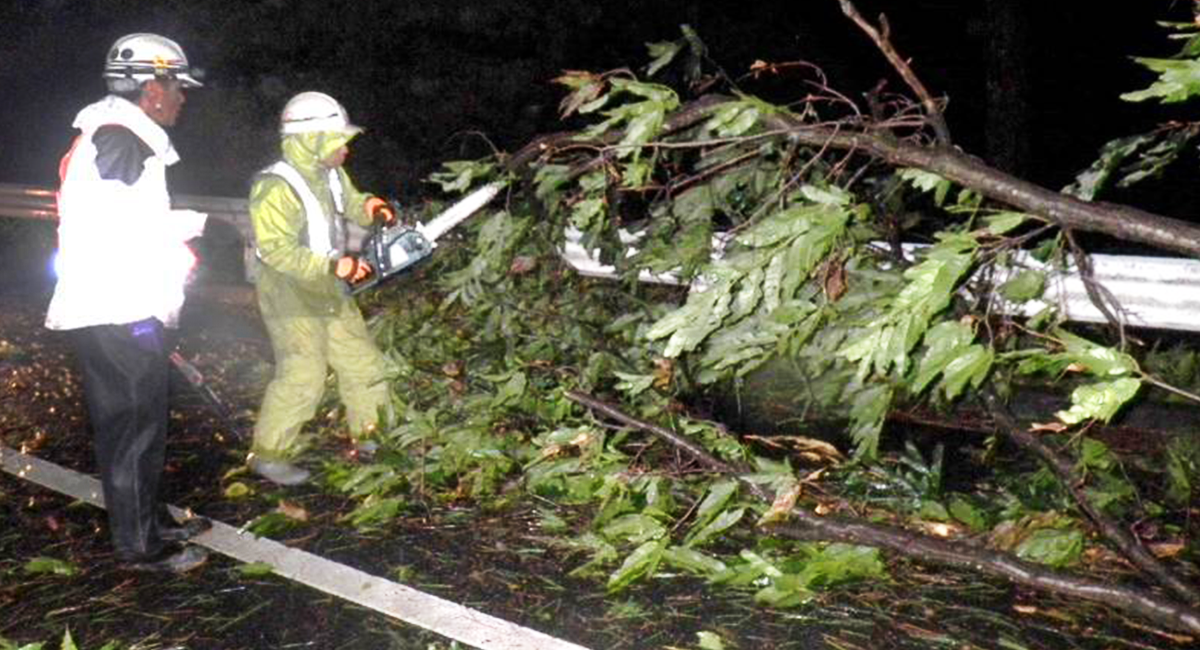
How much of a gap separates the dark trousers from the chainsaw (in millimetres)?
1221

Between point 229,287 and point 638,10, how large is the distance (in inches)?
397

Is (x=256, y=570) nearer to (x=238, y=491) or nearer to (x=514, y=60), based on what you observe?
(x=238, y=491)

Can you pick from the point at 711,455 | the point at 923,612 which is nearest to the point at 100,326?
the point at 711,455

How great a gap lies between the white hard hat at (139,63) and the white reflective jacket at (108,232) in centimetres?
11

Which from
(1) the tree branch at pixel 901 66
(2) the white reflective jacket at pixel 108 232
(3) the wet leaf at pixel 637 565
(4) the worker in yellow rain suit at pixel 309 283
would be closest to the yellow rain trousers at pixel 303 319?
(4) the worker in yellow rain suit at pixel 309 283

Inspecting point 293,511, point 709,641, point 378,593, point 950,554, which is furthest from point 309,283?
point 950,554

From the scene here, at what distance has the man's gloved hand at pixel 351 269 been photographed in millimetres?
5648

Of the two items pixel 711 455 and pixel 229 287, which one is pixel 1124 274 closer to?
pixel 711 455

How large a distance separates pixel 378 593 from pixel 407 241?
1.94m

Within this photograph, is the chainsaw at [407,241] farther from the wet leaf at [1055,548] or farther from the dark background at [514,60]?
the dark background at [514,60]

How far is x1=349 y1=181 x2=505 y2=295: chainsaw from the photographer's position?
5.73 m

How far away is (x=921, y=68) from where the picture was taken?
2284cm

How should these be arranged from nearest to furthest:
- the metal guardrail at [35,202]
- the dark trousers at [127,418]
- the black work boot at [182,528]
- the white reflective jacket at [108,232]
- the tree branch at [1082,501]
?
1. the tree branch at [1082,501]
2. the white reflective jacket at [108,232]
3. the dark trousers at [127,418]
4. the black work boot at [182,528]
5. the metal guardrail at [35,202]

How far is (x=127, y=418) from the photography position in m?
4.90
